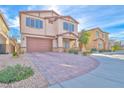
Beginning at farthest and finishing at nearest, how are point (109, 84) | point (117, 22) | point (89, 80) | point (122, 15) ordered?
point (117, 22) < point (122, 15) < point (89, 80) < point (109, 84)

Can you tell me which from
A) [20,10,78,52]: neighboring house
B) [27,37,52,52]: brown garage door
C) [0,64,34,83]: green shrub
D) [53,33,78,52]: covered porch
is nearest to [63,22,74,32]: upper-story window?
[20,10,78,52]: neighboring house

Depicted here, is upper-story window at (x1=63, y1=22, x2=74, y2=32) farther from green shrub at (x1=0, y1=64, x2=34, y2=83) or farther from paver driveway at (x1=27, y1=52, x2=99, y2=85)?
green shrub at (x1=0, y1=64, x2=34, y2=83)

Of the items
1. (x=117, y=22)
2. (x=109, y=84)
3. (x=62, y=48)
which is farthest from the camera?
(x=62, y=48)

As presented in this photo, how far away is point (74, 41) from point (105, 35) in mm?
14798

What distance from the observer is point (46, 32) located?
2061cm

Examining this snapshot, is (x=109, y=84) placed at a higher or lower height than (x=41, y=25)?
lower

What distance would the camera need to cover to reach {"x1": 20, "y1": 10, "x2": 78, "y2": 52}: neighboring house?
18.3m

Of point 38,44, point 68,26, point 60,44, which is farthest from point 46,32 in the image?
point 68,26

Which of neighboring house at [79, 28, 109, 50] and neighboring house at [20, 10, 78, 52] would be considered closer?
neighboring house at [20, 10, 78, 52]

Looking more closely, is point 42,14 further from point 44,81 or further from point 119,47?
point 119,47

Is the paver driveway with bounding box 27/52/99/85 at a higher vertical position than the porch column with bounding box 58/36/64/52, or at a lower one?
lower
